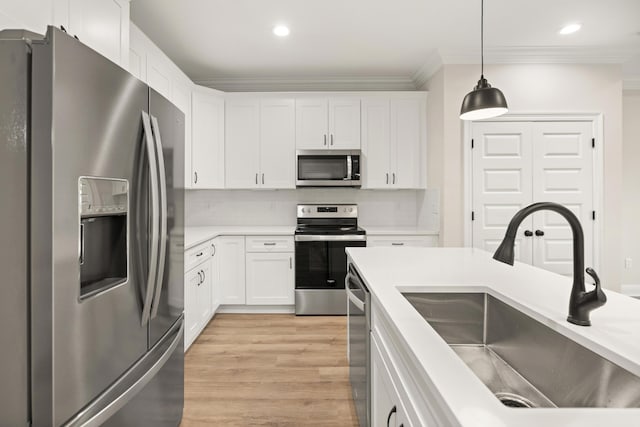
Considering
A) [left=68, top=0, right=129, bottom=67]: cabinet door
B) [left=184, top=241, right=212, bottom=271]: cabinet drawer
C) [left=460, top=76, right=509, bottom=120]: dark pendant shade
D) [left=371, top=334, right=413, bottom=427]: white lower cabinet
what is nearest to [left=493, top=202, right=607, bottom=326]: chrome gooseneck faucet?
[left=371, top=334, right=413, bottom=427]: white lower cabinet

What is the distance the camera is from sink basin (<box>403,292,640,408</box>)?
833 millimetres

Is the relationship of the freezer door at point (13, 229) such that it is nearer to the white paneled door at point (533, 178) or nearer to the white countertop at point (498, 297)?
the white countertop at point (498, 297)

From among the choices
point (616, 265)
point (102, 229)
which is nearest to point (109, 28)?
point (102, 229)

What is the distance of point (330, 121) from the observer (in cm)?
390

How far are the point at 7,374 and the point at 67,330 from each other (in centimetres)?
15

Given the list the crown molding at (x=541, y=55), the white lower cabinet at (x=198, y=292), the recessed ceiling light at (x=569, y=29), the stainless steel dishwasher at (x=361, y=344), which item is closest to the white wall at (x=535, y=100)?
the crown molding at (x=541, y=55)

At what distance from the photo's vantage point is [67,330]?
92 centimetres

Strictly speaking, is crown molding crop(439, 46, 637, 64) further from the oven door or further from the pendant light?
the oven door

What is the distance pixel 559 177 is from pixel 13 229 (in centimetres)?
407

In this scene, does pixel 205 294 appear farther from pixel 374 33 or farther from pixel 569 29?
pixel 569 29

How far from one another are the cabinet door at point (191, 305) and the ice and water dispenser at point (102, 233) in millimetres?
1513

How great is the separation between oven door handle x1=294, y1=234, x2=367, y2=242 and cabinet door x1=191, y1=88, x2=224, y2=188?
111 cm

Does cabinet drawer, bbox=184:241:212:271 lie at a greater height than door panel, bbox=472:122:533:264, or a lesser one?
lesser

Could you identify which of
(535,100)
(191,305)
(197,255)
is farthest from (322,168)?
(535,100)
